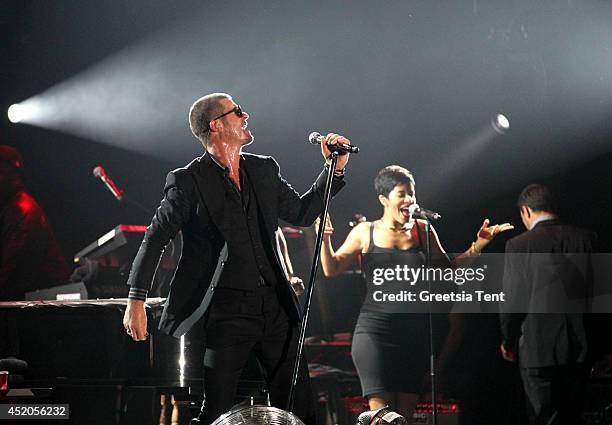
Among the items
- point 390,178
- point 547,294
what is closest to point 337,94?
point 390,178

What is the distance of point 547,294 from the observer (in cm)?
605

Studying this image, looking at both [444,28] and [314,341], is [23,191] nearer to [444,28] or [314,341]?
[314,341]

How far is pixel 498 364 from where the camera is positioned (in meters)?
6.09

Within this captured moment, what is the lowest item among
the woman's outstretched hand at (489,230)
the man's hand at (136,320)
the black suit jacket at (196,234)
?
the man's hand at (136,320)

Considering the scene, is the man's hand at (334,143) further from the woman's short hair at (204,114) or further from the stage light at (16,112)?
the stage light at (16,112)

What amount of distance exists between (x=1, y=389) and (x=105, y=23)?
346 cm

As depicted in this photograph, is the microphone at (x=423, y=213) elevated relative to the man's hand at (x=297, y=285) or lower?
elevated

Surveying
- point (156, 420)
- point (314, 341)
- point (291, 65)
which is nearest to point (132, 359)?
point (156, 420)

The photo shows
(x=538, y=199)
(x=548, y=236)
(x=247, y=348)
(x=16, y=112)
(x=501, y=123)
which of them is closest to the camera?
(x=247, y=348)

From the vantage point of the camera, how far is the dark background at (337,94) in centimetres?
647

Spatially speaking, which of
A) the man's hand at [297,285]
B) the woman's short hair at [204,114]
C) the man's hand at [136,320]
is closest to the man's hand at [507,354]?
the man's hand at [297,285]

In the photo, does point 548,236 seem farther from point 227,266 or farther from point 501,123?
point 227,266

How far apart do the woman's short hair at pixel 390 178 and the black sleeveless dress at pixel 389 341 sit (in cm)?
51

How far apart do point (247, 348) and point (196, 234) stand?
0.54 m
